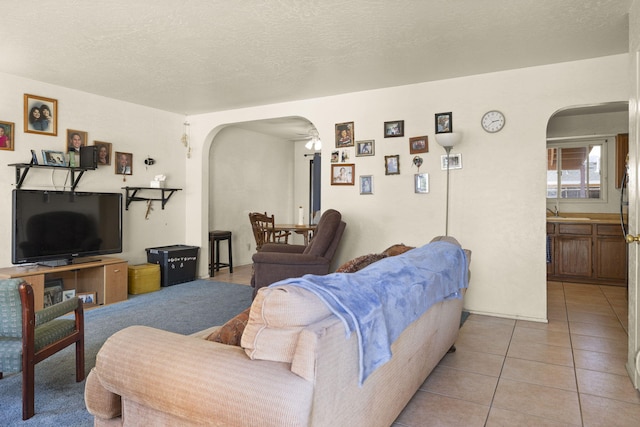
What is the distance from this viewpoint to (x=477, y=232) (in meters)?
4.13

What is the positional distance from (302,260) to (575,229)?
13.3ft

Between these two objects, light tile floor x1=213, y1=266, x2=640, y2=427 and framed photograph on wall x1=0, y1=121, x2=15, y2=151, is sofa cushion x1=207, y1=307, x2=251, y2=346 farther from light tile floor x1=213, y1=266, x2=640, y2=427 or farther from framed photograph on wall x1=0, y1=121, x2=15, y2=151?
framed photograph on wall x1=0, y1=121, x2=15, y2=151

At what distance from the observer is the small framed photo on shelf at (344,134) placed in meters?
4.79

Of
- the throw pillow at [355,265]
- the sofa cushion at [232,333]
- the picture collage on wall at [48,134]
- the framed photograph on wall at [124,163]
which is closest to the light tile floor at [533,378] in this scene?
the throw pillow at [355,265]

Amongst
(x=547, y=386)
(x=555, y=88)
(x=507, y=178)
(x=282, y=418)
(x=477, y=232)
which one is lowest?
(x=547, y=386)

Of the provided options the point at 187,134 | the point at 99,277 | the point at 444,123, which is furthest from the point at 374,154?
the point at 99,277

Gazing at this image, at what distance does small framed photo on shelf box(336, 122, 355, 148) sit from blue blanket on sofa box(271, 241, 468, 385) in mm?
2802

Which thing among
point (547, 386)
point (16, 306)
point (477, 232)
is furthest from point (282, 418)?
point (477, 232)

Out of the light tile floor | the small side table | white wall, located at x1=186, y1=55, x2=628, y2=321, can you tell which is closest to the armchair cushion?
white wall, located at x1=186, y1=55, x2=628, y2=321

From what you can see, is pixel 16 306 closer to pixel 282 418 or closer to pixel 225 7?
pixel 282 418

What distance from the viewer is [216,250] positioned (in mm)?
6570

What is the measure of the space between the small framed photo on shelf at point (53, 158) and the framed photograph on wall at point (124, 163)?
2.37 feet

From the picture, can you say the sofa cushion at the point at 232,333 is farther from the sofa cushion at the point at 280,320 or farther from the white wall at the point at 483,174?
the white wall at the point at 483,174

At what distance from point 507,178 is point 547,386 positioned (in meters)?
2.11
